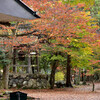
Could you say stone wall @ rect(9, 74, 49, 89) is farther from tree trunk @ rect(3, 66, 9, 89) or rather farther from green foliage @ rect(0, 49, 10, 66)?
tree trunk @ rect(3, 66, 9, 89)

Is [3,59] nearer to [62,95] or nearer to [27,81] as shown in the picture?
[27,81]

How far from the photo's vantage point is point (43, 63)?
904 inches

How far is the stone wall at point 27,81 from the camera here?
18.5 meters

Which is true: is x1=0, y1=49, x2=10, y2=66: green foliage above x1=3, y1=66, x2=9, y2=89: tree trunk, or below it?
above

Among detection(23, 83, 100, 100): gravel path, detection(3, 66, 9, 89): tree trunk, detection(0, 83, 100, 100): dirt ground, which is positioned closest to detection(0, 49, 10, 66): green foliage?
detection(3, 66, 9, 89): tree trunk

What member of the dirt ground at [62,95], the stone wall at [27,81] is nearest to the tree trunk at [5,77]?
the dirt ground at [62,95]

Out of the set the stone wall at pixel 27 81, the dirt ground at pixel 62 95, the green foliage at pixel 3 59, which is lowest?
the dirt ground at pixel 62 95

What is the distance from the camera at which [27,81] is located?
61.7 ft

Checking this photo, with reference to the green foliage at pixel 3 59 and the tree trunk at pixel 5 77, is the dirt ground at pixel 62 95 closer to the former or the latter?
the tree trunk at pixel 5 77

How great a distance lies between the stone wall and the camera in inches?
728

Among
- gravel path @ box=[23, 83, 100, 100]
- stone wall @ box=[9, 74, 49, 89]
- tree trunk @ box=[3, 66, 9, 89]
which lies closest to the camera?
gravel path @ box=[23, 83, 100, 100]

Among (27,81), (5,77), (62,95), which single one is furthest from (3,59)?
(62,95)

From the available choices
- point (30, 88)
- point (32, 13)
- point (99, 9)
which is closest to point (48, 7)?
point (32, 13)

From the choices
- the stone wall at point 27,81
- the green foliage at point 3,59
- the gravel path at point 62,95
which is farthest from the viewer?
the stone wall at point 27,81
